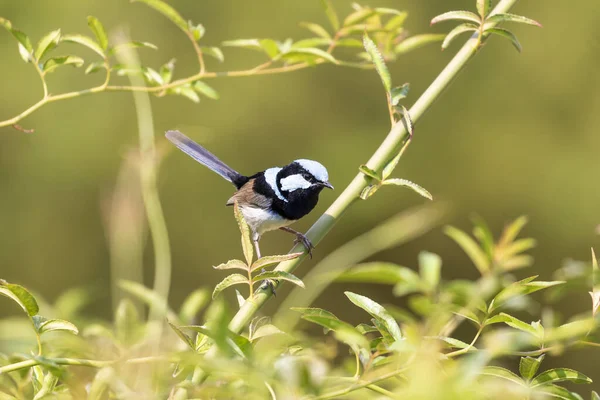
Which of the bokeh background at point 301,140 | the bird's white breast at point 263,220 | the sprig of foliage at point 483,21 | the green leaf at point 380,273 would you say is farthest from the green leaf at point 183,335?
the bokeh background at point 301,140

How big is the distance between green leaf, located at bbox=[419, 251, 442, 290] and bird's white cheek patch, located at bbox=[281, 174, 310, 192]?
66.8 inches

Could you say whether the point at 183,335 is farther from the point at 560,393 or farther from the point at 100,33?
the point at 100,33

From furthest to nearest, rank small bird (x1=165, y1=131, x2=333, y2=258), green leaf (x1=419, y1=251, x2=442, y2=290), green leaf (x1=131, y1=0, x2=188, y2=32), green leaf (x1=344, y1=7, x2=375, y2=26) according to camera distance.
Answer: small bird (x1=165, y1=131, x2=333, y2=258) → green leaf (x1=344, y1=7, x2=375, y2=26) → green leaf (x1=131, y1=0, x2=188, y2=32) → green leaf (x1=419, y1=251, x2=442, y2=290)

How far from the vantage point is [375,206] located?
19.5 ft

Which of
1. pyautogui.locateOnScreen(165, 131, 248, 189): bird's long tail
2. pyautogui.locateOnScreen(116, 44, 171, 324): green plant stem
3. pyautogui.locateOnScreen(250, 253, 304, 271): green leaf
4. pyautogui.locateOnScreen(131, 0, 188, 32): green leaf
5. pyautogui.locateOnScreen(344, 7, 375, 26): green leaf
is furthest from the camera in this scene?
pyautogui.locateOnScreen(165, 131, 248, 189): bird's long tail

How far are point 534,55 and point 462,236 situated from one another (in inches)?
236

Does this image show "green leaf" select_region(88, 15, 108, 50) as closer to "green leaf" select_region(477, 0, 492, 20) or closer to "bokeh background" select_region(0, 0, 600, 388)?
"green leaf" select_region(477, 0, 492, 20)

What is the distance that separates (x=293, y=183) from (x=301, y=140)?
363 cm

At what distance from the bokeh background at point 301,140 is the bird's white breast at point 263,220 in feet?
8.31

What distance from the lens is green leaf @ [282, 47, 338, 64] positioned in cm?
123

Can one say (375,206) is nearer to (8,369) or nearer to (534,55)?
(534,55)

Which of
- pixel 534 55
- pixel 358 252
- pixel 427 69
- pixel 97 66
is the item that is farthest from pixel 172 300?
pixel 358 252

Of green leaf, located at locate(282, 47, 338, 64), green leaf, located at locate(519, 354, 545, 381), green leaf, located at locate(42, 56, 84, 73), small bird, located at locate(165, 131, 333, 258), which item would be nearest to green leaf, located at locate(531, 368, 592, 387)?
green leaf, located at locate(519, 354, 545, 381)

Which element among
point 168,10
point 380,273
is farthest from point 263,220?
point 380,273
